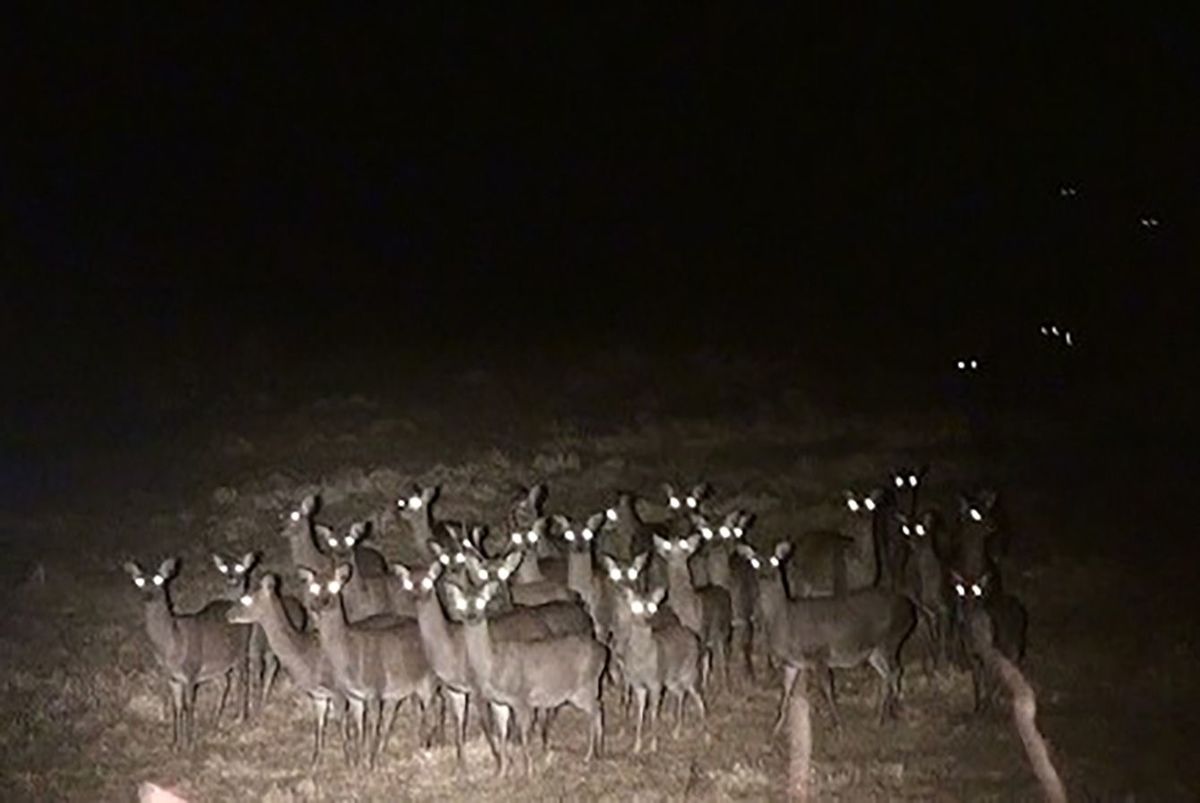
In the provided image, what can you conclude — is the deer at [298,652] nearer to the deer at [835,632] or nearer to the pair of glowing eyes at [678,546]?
the pair of glowing eyes at [678,546]

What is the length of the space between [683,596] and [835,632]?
3.89 feet

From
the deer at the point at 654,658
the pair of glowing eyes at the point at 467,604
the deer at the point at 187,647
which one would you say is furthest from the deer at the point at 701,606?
the deer at the point at 187,647

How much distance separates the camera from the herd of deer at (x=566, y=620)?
552 inches

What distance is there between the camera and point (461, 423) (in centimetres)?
2938

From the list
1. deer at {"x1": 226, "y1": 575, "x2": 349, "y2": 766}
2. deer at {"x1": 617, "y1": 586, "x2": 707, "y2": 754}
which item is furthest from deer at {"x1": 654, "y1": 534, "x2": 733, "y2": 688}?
deer at {"x1": 226, "y1": 575, "x2": 349, "y2": 766}

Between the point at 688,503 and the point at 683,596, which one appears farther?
the point at 688,503

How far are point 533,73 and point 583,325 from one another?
68.6 ft

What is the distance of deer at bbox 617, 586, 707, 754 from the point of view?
14445mm

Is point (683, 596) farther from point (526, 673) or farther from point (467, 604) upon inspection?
point (467, 604)

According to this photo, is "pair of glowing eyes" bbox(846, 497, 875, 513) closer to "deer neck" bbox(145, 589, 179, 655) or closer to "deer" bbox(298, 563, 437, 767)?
"deer" bbox(298, 563, 437, 767)

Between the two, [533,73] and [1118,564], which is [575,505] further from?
[533,73]

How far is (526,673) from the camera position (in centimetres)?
1380

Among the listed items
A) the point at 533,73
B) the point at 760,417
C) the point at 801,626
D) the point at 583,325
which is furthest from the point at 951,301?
the point at 801,626

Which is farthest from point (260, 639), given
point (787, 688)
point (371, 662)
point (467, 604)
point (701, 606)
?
point (787, 688)
